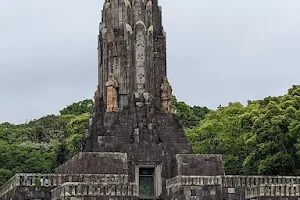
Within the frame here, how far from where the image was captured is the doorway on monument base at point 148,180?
30875 millimetres

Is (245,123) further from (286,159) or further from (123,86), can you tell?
(123,86)

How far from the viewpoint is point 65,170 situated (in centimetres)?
3103

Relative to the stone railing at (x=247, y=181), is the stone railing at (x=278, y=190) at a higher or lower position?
Result: lower

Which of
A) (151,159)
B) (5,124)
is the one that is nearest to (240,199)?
(151,159)

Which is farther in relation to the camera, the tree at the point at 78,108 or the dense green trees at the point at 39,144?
the tree at the point at 78,108

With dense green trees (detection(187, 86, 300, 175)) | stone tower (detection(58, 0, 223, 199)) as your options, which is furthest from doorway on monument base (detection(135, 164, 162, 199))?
dense green trees (detection(187, 86, 300, 175))

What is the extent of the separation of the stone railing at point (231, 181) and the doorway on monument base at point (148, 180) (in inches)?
29.9

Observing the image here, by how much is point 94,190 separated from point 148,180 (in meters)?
5.06

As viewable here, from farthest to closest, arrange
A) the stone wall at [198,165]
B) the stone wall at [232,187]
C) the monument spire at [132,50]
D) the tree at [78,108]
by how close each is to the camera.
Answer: the tree at [78,108] < the monument spire at [132,50] < the stone wall at [198,165] < the stone wall at [232,187]

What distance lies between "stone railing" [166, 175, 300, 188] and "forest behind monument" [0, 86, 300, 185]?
17.2 feet

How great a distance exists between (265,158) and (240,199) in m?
8.70

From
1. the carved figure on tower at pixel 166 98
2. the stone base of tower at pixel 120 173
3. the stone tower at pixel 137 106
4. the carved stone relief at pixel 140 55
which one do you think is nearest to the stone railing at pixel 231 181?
the stone base of tower at pixel 120 173

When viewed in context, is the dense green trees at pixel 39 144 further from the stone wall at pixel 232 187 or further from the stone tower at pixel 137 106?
the stone wall at pixel 232 187

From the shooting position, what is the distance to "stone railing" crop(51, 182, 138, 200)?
2645 cm
